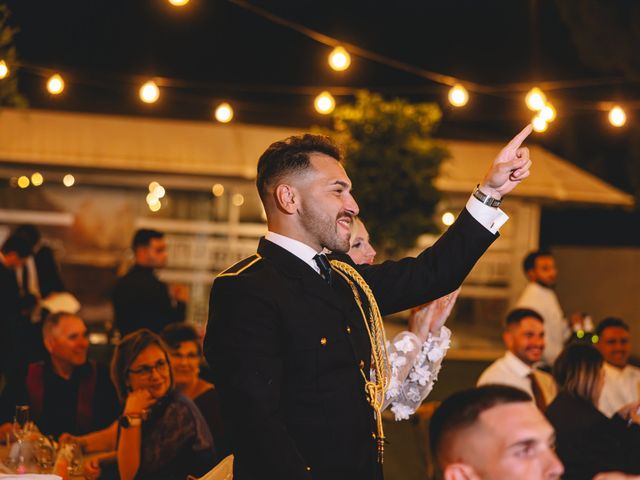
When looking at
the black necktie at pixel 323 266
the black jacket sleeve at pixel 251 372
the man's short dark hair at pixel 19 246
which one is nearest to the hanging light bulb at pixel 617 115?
the man's short dark hair at pixel 19 246

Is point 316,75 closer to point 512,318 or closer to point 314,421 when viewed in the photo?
point 512,318

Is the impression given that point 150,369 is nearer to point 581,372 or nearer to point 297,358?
point 297,358

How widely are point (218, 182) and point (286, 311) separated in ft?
30.3

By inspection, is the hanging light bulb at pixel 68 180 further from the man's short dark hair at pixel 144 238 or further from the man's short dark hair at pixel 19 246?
the man's short dark hair at pixel 144 238

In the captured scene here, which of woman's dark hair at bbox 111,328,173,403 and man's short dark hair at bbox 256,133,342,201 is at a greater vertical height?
man's short dark hair at bbox 256,133,342,201

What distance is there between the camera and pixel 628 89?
1391cm

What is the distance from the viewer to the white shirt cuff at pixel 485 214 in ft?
8.28

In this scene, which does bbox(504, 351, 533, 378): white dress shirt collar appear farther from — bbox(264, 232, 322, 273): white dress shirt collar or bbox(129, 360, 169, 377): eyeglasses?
bbox(264, 232, 322, 273): white dress shirt collar

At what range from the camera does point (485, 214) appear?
2.53m

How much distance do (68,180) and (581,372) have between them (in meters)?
8.75

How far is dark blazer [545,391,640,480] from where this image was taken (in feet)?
13.9

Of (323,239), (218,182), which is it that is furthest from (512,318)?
(218,182)

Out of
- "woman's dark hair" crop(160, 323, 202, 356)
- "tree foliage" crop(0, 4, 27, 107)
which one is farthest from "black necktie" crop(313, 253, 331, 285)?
"tree foliage" crop(0, 4, 27, 107)

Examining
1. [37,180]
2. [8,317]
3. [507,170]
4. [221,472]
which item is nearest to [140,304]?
[8,317]
